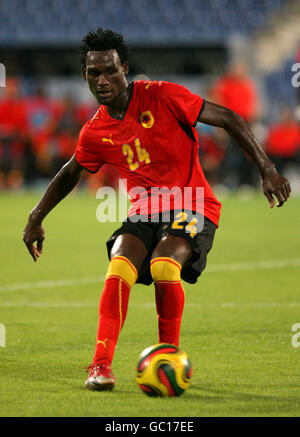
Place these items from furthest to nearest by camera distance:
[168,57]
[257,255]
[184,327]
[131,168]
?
[168,57]
[257,255]
[184,327]
[131,168]

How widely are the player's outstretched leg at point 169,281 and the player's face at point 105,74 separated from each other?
85 cm

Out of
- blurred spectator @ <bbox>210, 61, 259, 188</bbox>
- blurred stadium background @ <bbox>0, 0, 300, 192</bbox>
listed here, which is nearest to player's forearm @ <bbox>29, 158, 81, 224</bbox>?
blurred spectator @ <bbox>210, 61, 259, 188</bbox>

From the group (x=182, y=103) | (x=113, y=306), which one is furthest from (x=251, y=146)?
(x=113, y=306)

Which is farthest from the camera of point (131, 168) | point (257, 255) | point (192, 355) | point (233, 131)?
point (257, 255)

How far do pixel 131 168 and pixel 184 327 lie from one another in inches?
70.3

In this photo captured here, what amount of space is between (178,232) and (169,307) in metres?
0.40

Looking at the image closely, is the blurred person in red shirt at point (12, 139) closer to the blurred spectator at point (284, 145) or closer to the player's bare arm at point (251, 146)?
the blurred spectator at point (284, 145)

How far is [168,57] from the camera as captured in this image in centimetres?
2492

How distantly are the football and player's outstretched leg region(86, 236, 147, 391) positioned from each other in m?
0.19

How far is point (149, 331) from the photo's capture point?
6207mm

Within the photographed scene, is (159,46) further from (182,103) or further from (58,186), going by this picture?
(182,103)

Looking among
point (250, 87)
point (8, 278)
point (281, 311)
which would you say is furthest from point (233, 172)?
point (281, 311)

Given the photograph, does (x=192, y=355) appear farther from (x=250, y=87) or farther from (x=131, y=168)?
(x=250, y=87)

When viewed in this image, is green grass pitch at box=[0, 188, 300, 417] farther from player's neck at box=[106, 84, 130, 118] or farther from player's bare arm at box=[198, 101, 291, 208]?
player's neck at box=[106, 84, 130, 118]
